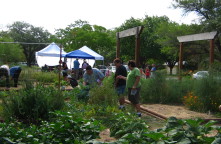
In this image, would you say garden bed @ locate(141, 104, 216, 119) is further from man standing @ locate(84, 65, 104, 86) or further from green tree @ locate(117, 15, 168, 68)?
green tree @ locate(117, 15, 168, 68)

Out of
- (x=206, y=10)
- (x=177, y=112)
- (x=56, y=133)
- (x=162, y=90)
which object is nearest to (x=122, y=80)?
(x=177, y=112)

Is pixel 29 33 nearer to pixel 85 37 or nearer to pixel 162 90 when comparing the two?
pixel 85 37

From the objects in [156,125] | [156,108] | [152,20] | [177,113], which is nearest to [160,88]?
[156,108]

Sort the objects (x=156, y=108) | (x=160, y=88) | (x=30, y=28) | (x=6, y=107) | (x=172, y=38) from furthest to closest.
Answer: (x=30, y=28), (x=172, y=38), (x=160, y=88), (x=156, y=108), (x=6, y=107)

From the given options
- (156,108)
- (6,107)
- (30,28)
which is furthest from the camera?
(30,28)

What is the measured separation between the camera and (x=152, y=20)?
4409 cm

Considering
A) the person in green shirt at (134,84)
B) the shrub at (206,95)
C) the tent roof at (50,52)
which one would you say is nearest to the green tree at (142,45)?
the tent roof at (50,52)

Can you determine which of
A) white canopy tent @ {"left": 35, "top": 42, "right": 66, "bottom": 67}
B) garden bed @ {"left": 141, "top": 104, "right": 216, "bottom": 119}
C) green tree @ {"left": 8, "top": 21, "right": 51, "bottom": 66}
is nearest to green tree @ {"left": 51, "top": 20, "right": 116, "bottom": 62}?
green tree @ {"left": 8, "top": 21, "right": 51, "bottom": 66}

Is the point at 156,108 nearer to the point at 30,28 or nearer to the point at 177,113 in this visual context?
the point at 177,113

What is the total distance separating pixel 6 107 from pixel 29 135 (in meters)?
2.08

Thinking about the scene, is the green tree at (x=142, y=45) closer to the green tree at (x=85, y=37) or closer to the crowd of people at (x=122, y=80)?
the green tree at (x=85, y=37)

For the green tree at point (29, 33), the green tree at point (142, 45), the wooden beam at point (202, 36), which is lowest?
the wooden beam at point (202, 36)

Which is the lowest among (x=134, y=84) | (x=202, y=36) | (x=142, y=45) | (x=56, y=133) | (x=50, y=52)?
Answer: (x=56, y=133)

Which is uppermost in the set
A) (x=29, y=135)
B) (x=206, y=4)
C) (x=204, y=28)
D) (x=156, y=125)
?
(x=206, y=4)
